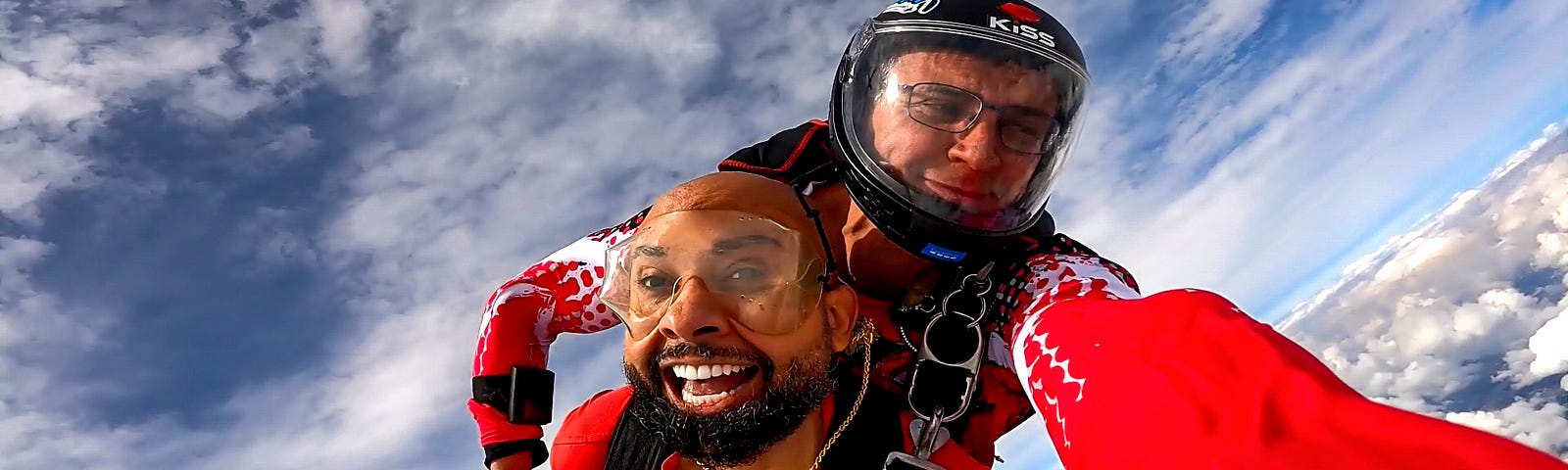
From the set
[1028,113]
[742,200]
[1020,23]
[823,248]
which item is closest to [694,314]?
[742,200]

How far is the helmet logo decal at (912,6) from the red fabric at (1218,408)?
5.33 feet

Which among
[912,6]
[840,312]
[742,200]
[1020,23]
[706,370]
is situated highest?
[912,6]

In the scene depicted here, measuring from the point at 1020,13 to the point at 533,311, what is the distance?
2.13 meters

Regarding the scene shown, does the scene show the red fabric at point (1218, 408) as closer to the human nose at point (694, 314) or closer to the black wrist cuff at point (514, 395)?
the human nose at point (694, 314)

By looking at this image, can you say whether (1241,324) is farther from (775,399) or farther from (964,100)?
(964,100)

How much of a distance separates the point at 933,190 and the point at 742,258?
0.80m

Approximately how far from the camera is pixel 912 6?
3.22 meters

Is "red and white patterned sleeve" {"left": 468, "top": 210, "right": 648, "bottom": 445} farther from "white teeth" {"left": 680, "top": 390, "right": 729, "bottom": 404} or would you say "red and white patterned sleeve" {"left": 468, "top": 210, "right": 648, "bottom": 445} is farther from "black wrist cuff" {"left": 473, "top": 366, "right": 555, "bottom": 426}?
"white teeth" {"left": 680, "top": 390, "right": 729, "bottom": 404}

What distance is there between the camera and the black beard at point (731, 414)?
7.68 ft

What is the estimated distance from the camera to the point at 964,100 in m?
2.91

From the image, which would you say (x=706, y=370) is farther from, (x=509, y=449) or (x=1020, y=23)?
(x=1020, y=23)

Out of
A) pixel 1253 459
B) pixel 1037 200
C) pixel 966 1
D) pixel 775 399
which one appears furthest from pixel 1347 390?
pixel 966 1

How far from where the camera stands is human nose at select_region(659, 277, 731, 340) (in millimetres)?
2305

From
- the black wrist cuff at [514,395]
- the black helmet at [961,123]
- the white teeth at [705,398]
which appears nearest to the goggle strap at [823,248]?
the black helmet at [961,123]
